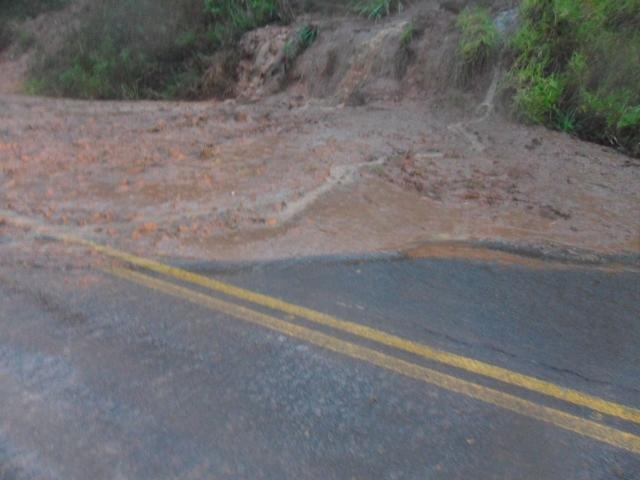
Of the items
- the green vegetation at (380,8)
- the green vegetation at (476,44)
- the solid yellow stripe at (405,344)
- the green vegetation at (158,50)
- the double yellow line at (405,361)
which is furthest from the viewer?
the green vegetation at (158,50)

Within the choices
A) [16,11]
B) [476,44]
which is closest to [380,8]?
[476,44]

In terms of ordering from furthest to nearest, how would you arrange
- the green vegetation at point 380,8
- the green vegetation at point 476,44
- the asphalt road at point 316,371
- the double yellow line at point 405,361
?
the green vegetation at point 380,8
the green vegetation at point 476,44
the double yellow line at point 405,361
the asphalt road at point 316,371

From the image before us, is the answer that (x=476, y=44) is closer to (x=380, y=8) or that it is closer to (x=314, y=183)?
(x=380, y=8)

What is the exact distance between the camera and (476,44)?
1198 centimetres

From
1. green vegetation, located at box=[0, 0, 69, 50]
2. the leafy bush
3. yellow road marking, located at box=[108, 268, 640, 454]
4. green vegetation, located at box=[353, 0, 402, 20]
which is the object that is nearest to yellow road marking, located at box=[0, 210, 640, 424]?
yellow road marking, located at box=[108, 268, 640, 454]

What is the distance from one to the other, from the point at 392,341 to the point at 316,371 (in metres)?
0.62

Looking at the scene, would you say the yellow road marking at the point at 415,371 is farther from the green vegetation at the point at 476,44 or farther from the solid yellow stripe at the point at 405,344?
the green vegetation at the point at 476,44

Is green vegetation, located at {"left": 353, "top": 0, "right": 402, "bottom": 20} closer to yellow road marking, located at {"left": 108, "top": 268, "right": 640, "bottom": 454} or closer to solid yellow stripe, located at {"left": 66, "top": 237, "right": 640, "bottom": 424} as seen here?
solid yellow stripe, located at {"left": 66, "top": 237, "right": 640, "bottom": 424}

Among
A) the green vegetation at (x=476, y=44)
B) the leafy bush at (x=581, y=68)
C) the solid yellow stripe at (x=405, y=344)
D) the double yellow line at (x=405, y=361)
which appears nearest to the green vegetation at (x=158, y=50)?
the green vegetation at (x=476, y=44)

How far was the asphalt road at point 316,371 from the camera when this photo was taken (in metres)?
3.36

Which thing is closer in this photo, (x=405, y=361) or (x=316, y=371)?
(x=316, y=371)

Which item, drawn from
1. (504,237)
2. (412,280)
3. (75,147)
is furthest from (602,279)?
(75,147)

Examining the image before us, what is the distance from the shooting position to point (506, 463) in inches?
132

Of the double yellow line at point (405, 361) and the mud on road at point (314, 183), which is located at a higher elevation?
the double yellow line at point (405, 361)
